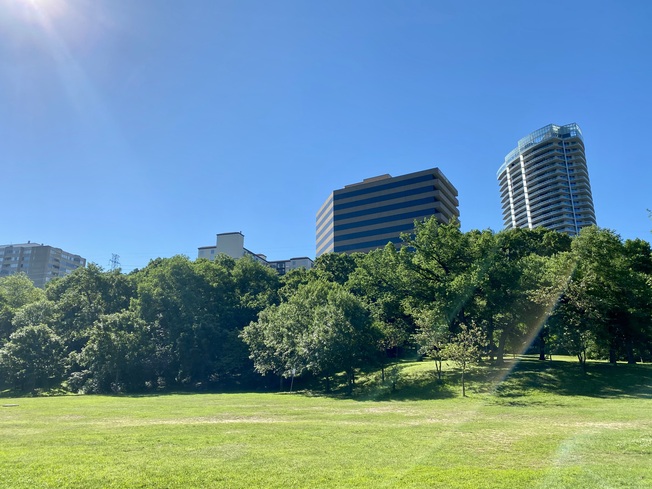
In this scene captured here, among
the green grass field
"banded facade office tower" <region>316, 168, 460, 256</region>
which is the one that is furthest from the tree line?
"banded facade office tower" <region>316, 168, 460, 256</region>

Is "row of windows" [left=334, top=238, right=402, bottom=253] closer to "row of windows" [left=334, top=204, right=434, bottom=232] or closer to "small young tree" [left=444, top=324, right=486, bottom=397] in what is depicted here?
"row of windows" [left=334, top=204, right=434, bottom=232]

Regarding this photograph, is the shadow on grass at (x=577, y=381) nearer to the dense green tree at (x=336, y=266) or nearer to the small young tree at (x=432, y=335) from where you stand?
the small young tree at (x=432, y=335)

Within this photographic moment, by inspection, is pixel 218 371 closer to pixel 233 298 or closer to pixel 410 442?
pixel 233 298

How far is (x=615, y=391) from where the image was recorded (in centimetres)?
2900

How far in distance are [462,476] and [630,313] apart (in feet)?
116

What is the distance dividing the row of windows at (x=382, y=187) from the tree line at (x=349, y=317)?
196 feet

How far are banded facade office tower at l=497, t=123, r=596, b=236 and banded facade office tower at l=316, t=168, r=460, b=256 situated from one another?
55.0 metres

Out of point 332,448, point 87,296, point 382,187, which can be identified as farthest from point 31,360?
point 382,187

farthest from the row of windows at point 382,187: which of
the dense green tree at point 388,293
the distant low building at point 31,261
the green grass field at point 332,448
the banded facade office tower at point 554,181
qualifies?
the distant low building at point 31,261

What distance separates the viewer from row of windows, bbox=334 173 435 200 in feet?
382

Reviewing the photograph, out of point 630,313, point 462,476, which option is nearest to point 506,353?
point 630,313

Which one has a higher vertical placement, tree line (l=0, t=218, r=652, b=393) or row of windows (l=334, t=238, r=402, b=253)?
row of windows (l=334, t=238, r=402, b=253)

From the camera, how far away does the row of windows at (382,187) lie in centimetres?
11631

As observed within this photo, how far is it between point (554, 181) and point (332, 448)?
6832 inches
